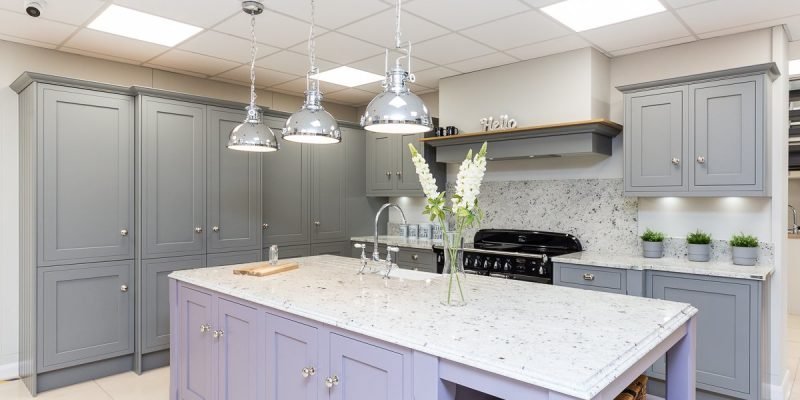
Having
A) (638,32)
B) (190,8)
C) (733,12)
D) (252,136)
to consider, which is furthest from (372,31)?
(733,12)

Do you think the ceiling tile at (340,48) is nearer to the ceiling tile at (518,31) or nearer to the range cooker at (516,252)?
the ceiling tile at (518,31)

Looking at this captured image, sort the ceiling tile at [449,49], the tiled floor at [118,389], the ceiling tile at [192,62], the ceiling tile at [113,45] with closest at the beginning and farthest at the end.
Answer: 1. the tiled floor at [118,389]
2. the ceiling tile at [113,45]
3. the ceiling tile at [449,49]
4. the ceiling tile at [192,62]

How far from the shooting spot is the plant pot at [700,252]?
11.5ft

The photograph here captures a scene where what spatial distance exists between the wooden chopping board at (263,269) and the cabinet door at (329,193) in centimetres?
205

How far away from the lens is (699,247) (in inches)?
138

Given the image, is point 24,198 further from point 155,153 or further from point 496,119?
point 496,119

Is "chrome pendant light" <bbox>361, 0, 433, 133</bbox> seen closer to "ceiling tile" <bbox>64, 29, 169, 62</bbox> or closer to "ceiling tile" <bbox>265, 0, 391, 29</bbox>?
"ceiling tile" <bbox>265, 0, 391, 29</bbox>

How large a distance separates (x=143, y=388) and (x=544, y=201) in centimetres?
363

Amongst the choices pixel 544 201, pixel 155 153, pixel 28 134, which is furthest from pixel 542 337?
pixel 28 134

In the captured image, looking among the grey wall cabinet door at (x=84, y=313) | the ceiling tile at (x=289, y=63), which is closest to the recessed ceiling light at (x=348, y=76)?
the ceiling tile at (x=289, y=63)

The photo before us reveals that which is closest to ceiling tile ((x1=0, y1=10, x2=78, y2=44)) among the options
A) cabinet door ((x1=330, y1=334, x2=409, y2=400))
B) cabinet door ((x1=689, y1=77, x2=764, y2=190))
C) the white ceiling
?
the white ceiling

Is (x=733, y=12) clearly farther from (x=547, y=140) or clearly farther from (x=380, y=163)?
(x=380, y=163)

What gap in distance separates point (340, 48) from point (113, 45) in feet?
5.85

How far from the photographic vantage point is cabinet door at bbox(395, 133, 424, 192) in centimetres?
522
